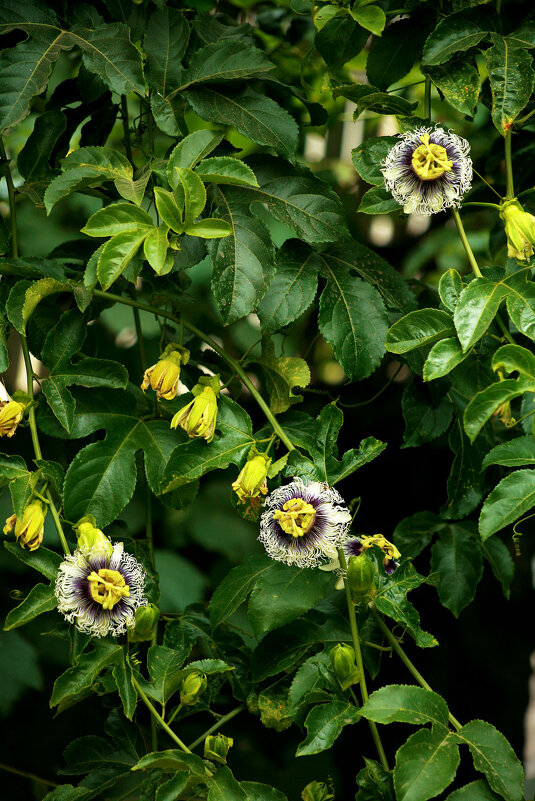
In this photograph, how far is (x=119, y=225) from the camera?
0.68m

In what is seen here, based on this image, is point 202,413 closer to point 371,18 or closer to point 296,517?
point 296,517

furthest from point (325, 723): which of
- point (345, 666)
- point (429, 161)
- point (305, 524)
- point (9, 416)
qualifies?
point (429, 161)

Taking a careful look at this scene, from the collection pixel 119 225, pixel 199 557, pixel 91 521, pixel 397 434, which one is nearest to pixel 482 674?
pixel 397 434

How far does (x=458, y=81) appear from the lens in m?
0.77

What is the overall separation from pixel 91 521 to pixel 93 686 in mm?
145

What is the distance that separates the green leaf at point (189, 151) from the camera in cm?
69

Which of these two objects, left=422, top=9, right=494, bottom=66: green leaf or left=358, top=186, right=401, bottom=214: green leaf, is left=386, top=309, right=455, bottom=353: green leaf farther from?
left=422, top=9, right=494, bottom=66: green leaf

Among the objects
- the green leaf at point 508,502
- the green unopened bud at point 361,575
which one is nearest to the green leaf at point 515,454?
the green leaf at point 508,502

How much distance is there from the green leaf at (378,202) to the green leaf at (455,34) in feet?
0.45

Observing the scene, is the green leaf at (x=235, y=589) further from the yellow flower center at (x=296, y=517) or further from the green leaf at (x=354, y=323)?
the green leaf at (x=354, y=323)

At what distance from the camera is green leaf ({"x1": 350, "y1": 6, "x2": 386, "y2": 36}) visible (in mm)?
784

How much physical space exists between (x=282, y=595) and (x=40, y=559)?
0.22m

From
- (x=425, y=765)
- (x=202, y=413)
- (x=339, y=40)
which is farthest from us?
(x=339, y=40)

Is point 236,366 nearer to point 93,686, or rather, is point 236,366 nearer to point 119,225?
point 119,225
